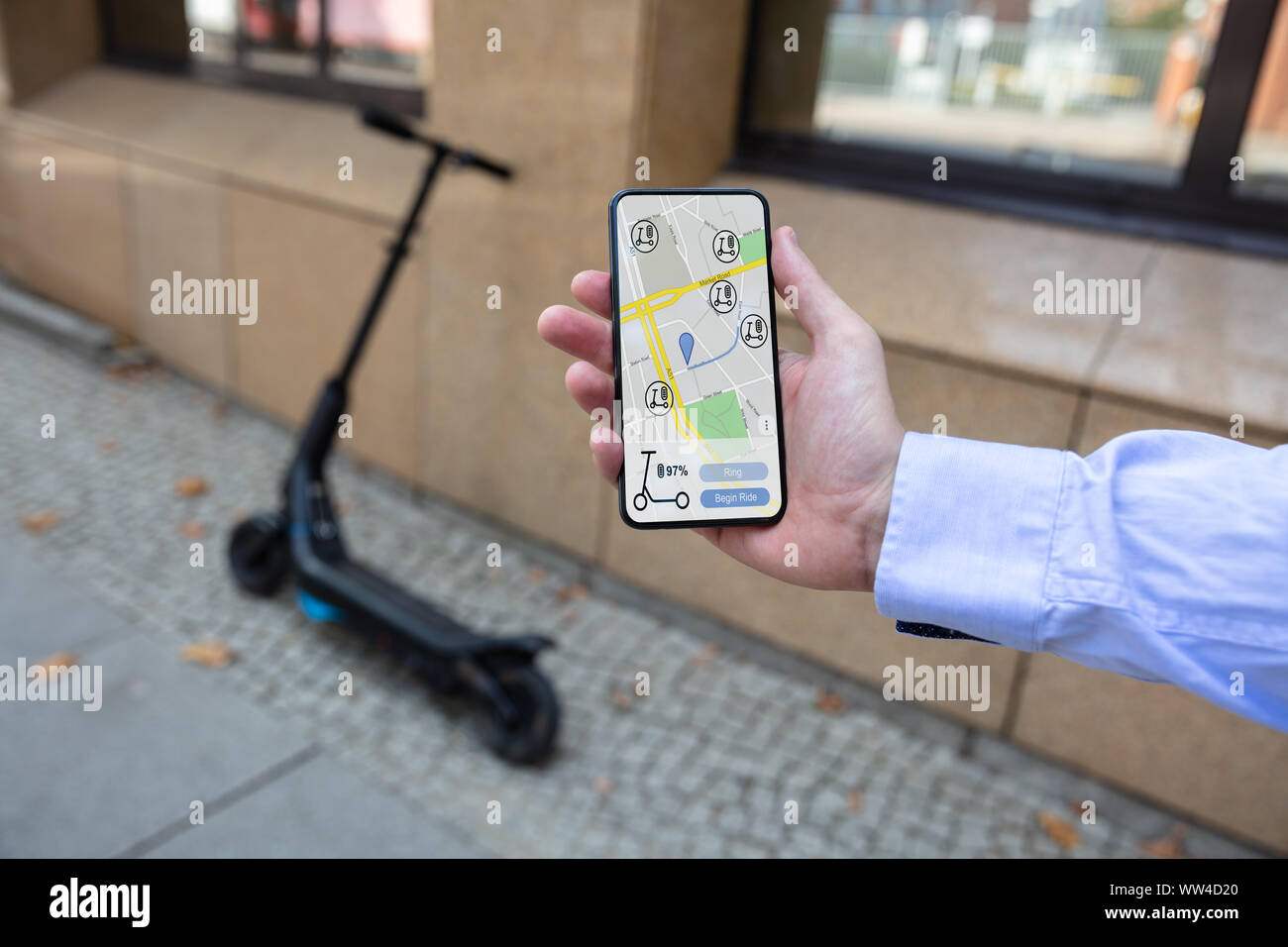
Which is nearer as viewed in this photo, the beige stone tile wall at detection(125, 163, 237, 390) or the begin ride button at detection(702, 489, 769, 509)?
the begin ride button at detection(702, 489, 769, 509)

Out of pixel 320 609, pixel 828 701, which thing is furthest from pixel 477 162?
pixel 828 701

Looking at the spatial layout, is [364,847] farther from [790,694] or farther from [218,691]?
[790,694]

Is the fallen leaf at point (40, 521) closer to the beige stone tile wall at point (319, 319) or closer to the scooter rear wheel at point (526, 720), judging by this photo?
the beige stone tile wall at point (319, 319)

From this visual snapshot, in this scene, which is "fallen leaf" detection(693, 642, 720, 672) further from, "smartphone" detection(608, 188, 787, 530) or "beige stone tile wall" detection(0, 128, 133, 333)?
"beige stone tile wall" detection(0, 128, 133, 333)

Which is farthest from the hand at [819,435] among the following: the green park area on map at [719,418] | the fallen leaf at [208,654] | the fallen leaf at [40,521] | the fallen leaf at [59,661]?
the fallen leaf at [40,521]

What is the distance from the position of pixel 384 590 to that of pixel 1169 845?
2.87 metres

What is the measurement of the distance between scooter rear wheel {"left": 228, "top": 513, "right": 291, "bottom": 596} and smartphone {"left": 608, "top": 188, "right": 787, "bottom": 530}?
9.68ft

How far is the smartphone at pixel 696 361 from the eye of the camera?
1.76m

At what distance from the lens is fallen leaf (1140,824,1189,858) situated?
3.33 meters

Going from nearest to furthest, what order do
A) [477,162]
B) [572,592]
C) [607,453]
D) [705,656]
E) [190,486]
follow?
[607,453] < [477,162] < [705,656] < [572,592] < [190,486]

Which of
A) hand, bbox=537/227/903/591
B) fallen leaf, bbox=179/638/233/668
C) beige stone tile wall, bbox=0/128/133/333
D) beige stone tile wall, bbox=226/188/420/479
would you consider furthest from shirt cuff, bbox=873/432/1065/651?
beige stone tile wall, bbox=0/128/133/333

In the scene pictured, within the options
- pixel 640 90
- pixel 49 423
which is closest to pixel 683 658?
pixel 640 90

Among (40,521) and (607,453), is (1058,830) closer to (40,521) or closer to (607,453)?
(607,453)

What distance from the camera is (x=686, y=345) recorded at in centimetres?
178
